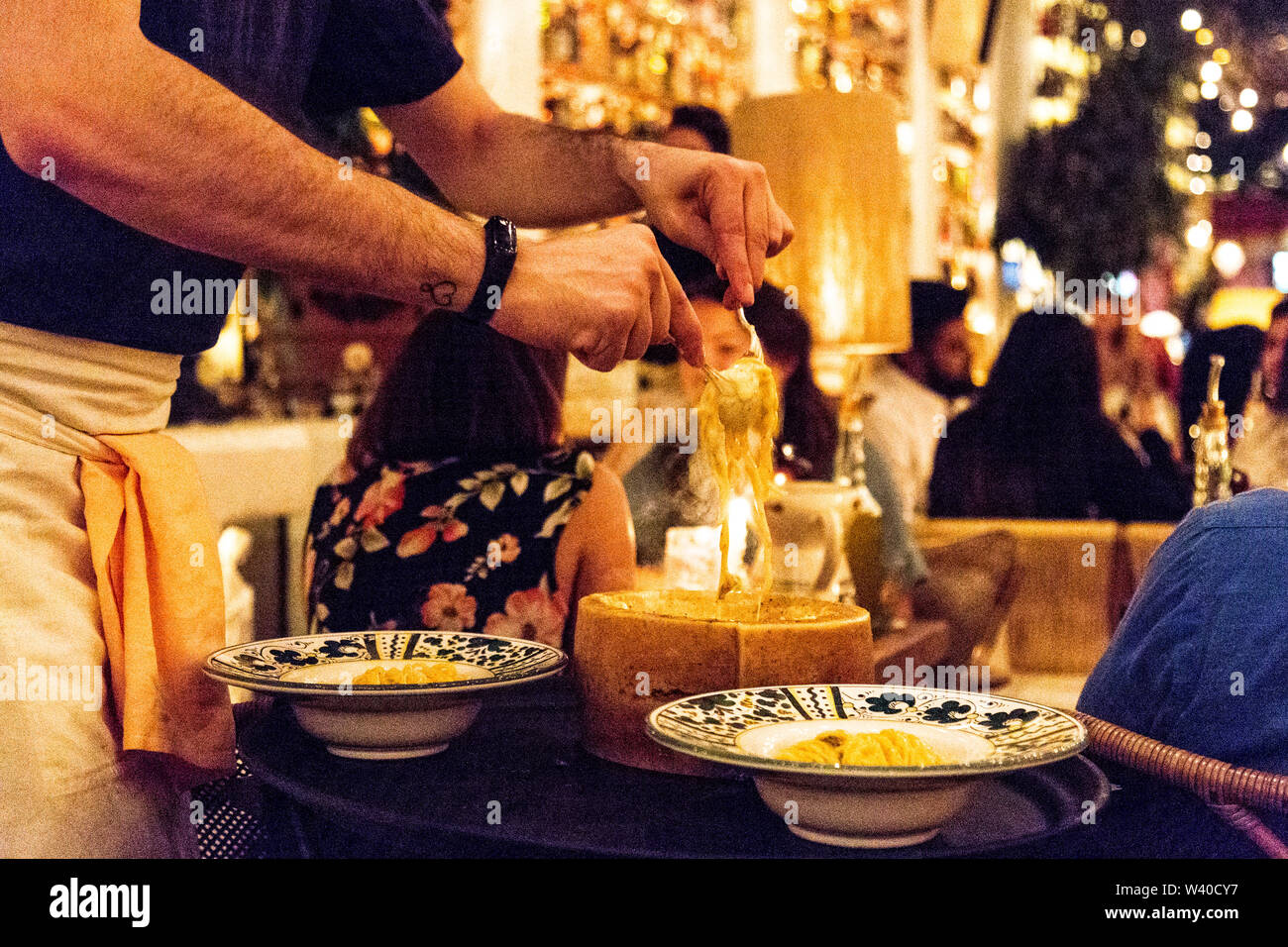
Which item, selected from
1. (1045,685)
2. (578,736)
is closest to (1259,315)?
(1045,685)

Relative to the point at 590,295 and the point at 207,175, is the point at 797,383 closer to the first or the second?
the point at 590,295

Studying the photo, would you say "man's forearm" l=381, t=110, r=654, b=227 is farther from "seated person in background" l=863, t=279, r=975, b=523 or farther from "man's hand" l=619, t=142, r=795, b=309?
"seated person in background" l=863, t=279, r=975, b=523

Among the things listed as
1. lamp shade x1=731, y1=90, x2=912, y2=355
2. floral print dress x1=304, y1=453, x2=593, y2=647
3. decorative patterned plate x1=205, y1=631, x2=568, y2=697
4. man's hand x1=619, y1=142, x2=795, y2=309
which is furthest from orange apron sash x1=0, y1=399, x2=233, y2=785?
lamp shade x1=731, y1=90, x2=912, y2=355

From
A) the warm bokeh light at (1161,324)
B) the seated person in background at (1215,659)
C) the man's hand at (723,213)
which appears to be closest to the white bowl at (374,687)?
the man's hand at (723,213)

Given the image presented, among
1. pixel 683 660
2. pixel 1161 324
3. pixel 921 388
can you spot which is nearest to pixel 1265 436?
pixel 921 388

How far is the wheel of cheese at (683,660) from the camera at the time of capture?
103 centimetres

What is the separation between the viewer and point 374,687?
1.03 metres

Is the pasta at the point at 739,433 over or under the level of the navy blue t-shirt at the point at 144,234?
under

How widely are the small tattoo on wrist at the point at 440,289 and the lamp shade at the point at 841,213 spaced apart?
219 cm

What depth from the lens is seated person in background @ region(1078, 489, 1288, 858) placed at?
3.39 ft

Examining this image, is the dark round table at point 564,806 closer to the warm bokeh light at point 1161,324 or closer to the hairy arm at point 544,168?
the hairy arm at point 544,168

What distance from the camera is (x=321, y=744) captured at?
115cm

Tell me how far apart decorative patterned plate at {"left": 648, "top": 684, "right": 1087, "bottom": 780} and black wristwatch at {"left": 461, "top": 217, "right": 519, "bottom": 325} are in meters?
0.38
